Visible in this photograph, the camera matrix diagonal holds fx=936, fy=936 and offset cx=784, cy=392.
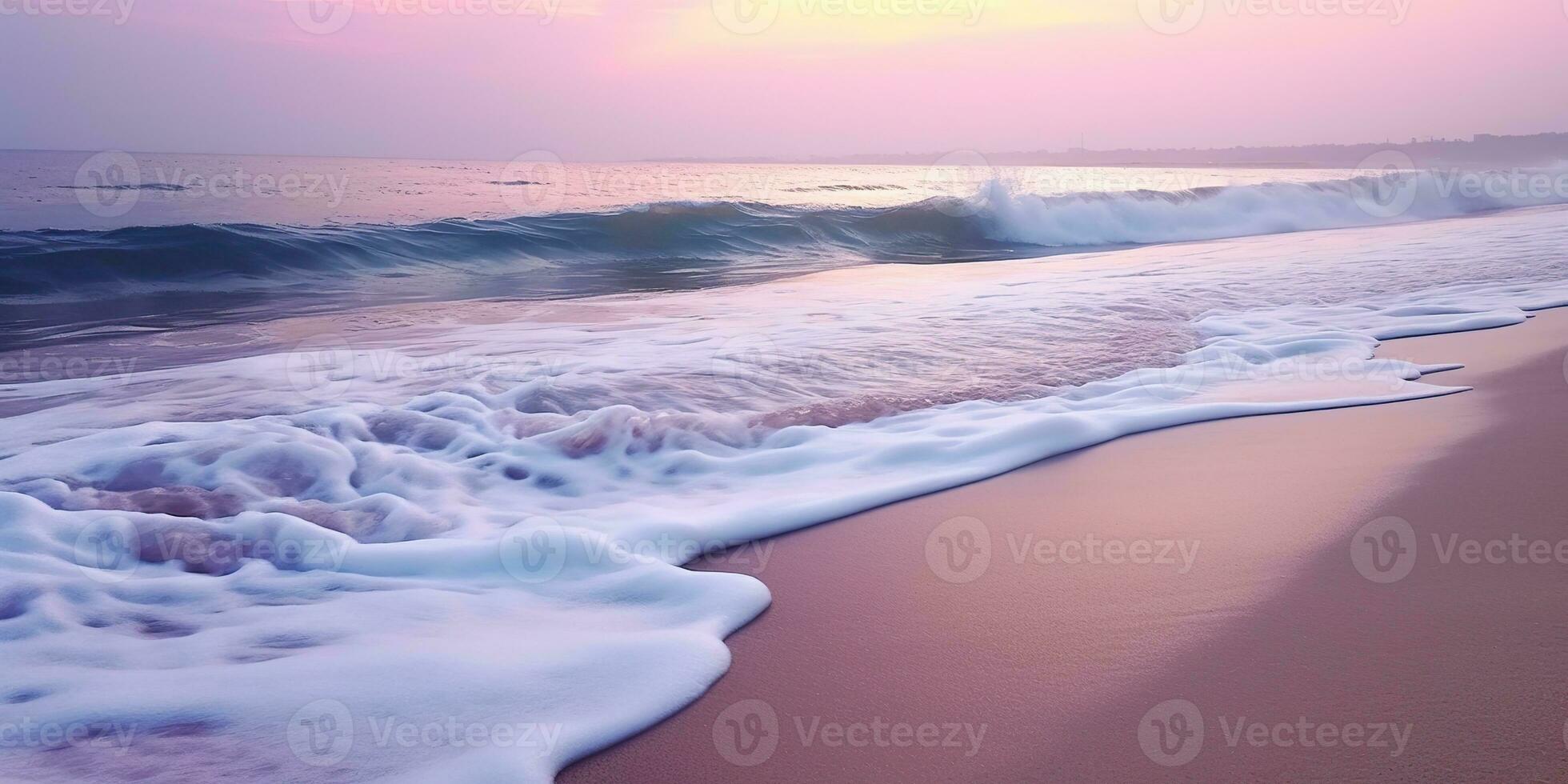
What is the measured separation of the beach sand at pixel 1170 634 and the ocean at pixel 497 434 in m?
0.23

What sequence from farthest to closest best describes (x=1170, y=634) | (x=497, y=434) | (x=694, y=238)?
(x=694, y=238)
(x=497, y=434)
(x=1170, y=634)

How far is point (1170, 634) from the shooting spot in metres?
2.36

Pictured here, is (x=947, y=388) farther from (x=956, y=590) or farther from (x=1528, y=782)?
(x=1528, y=782)

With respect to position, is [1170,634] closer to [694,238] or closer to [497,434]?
[497,434]

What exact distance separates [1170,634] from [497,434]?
3053mm

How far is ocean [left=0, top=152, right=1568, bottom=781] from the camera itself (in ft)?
7.12

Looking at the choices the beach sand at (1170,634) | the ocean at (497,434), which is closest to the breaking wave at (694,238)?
the ocean at (497,434)

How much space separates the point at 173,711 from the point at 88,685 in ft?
0.96

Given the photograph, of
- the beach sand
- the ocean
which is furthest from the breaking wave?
the beach sand

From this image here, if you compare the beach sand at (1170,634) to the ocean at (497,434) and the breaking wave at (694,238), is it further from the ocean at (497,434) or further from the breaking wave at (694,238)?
the breaking wave at (694,238)

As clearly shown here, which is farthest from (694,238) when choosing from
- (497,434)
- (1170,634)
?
(1170,634)

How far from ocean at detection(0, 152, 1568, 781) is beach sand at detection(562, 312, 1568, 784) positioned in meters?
0.23

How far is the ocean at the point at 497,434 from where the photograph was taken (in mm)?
2170

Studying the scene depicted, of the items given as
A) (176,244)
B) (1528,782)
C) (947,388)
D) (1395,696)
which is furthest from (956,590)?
(176,244)
